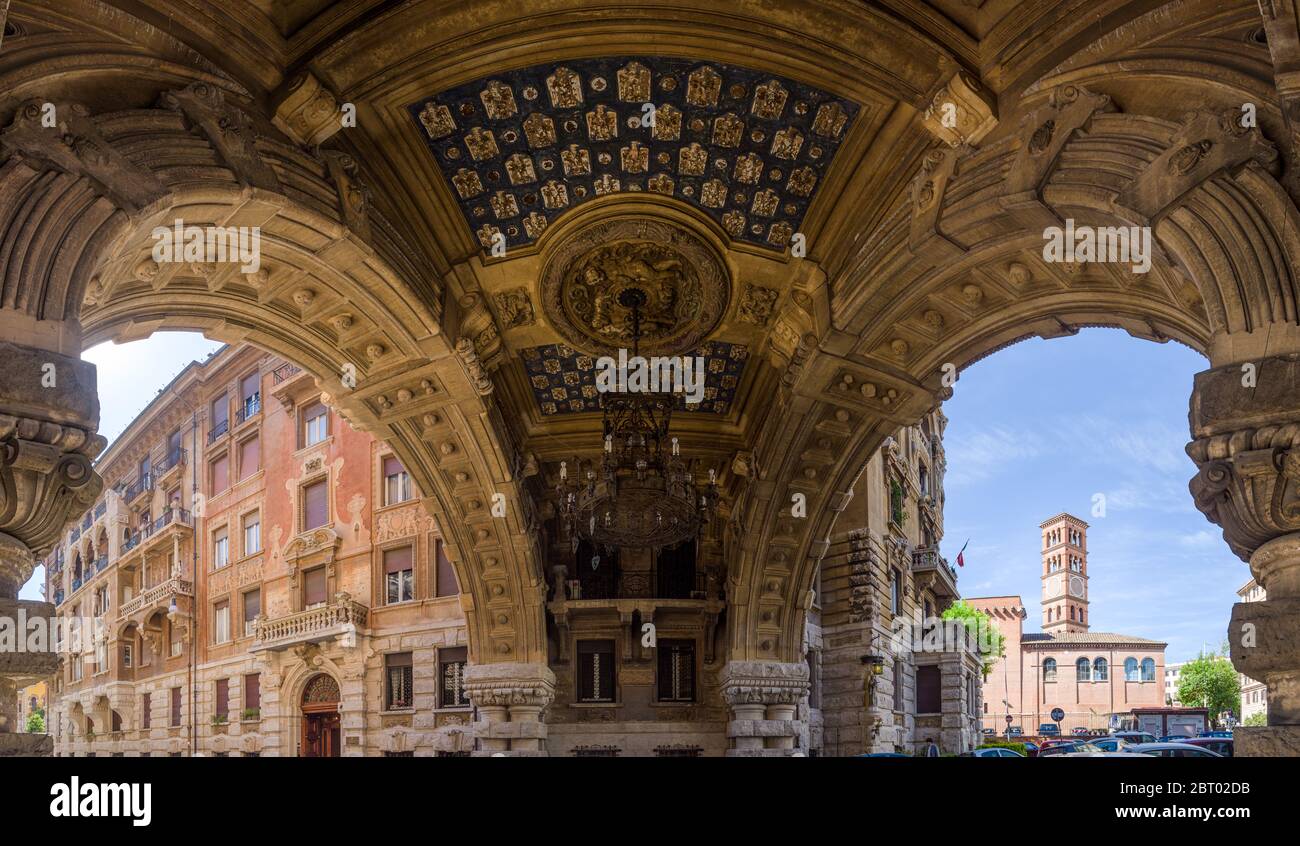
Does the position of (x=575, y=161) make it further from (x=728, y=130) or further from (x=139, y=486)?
(x=139, y=486)

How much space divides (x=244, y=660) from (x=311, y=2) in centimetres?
1963

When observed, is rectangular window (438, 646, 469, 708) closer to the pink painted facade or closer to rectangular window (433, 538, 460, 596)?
rectangular window (433, 538, 460, 596)

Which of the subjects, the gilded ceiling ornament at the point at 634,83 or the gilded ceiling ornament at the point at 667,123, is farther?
the gilded ceiling ornament at the point at 667,123

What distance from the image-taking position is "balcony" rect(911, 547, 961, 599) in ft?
98.6

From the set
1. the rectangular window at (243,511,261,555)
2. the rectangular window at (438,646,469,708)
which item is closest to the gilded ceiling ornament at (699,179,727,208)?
the rectangular window at (438,646,469,708)

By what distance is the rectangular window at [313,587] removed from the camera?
2475 centimetres

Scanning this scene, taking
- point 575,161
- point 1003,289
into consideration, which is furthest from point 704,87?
point 1003,289

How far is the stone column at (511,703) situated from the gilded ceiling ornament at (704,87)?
315 inches

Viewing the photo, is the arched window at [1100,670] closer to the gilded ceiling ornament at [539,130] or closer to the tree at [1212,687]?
the tree at [1212,687]

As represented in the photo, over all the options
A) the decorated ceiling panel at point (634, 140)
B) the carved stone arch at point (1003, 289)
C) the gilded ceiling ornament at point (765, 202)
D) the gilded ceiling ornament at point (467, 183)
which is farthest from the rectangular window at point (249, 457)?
the gilded ceiling ornament at point (765, 202)

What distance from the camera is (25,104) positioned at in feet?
23.7

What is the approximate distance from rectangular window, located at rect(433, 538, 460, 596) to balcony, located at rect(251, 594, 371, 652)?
5.71 feet

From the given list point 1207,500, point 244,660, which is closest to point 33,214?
point 1207,500
